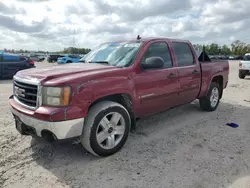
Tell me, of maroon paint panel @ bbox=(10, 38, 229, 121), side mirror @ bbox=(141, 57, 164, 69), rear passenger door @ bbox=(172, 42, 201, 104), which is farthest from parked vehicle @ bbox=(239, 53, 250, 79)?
side mirror @ bbox=(141, 57, 164, 69)

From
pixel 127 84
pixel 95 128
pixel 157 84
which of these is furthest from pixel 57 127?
pixel 157 84

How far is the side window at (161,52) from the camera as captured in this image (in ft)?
13.2

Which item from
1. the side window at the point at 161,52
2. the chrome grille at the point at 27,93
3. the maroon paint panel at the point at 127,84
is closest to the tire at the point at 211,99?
the maroon paint panel at the point at 127,84

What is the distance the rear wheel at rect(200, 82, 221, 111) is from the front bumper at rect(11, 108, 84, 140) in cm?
382

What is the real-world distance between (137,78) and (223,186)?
192 cm

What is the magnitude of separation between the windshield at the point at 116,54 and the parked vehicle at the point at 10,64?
908 cm

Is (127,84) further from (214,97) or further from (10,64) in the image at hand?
(10,64)

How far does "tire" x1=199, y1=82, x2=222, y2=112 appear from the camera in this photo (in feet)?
18.6

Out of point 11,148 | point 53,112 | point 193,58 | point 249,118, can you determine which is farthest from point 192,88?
point 11,148

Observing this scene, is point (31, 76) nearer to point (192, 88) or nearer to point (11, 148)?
point (11, 148)

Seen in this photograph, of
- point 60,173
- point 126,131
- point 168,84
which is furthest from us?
point 168,84

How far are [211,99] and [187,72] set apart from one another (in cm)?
159

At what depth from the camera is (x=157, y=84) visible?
3939 millimetres

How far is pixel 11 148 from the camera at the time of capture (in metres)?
3.55
